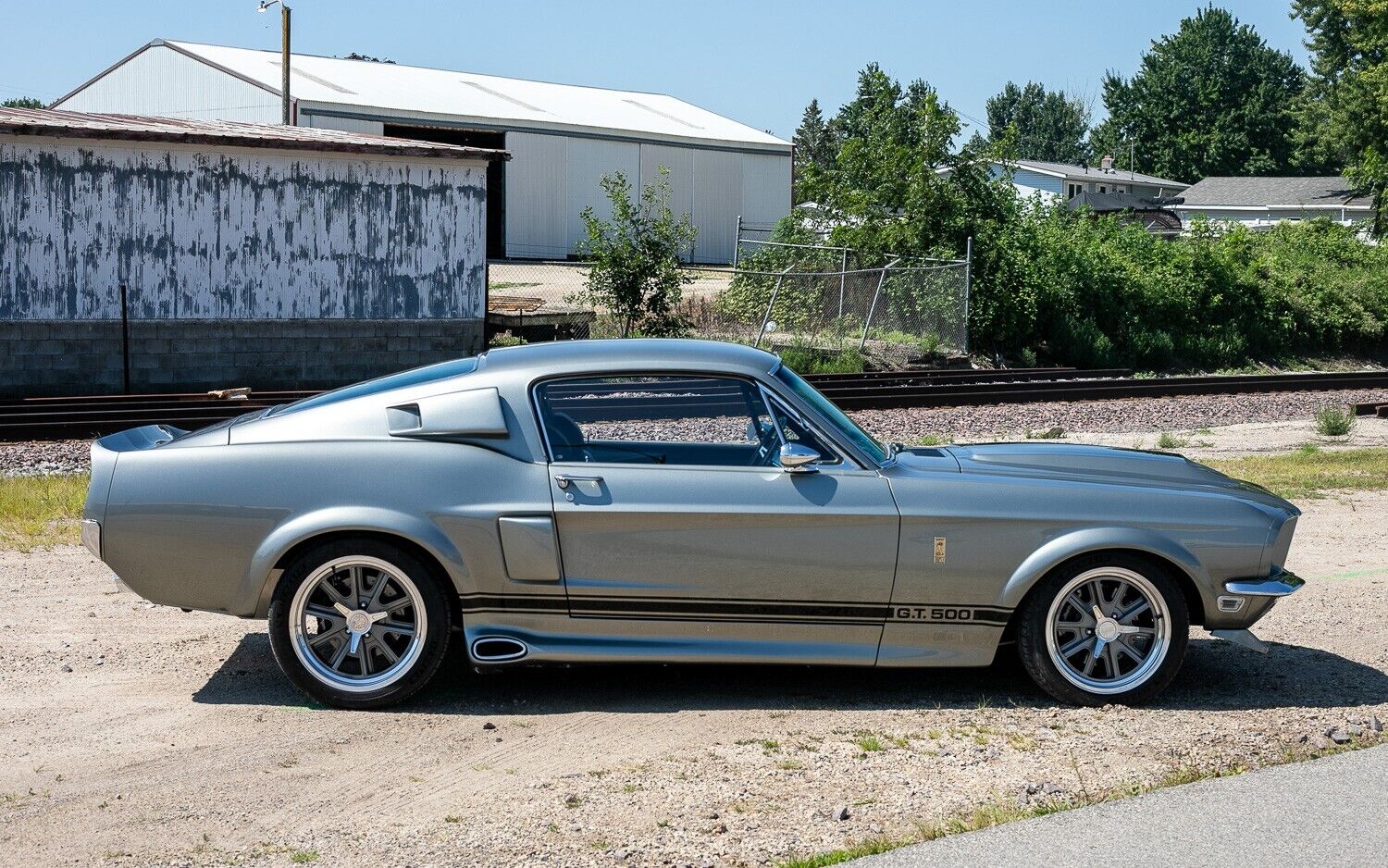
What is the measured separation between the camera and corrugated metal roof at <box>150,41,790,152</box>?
3941cm

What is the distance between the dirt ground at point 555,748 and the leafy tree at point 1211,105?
105718 mm

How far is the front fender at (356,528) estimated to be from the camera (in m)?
5.33

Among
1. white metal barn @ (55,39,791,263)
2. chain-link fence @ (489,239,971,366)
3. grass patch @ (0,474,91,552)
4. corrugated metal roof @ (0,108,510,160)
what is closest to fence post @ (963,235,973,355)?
chain-link fence @ (489,239,971,366)

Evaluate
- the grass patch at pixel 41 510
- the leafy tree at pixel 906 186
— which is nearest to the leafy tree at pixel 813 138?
the leafy tree at pixel 906 186

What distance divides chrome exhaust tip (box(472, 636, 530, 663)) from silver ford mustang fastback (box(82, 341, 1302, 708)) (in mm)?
11

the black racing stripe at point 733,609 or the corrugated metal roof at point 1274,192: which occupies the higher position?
the corrugated metal roof at point 1274,192

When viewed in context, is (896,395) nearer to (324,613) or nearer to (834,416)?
(834,416)

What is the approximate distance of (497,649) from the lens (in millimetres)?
5438

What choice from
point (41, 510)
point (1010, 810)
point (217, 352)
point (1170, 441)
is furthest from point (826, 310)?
point (1010, 810)

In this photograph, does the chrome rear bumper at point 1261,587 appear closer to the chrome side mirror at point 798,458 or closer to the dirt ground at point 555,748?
the dirt ground at point 555,748

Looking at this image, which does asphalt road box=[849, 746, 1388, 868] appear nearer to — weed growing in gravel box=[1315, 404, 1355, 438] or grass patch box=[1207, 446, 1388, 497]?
grass patch box=[1207, 446, 1388, 497]

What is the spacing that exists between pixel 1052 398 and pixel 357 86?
27.3 metres

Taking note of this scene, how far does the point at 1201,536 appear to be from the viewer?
217 inches

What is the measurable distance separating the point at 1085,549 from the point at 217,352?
16.8 meters
